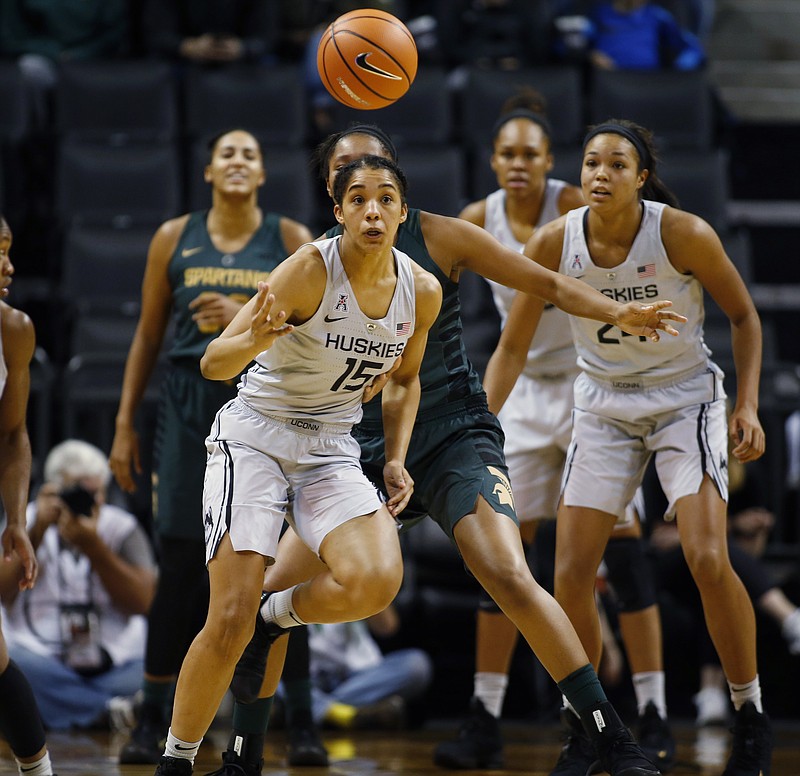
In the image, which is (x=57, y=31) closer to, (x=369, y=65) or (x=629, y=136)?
(x=369, y=65)

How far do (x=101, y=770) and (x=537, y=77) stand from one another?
18.4 ft

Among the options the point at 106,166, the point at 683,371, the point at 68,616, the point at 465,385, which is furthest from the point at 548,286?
the point at 106,166

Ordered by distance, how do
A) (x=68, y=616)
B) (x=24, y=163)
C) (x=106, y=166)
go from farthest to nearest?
(x=24, y=163) → (x=106, y=166) → (x=68, y=616)

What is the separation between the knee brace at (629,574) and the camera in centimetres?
471

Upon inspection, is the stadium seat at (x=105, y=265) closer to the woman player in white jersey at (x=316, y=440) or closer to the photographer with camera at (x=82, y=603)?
the photographer with camera at (x=82, y=603)

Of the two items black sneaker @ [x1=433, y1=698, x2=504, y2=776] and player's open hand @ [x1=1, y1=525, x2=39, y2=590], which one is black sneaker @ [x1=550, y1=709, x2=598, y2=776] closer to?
black sneaker @ [x1=433, y1=698, x2=504, y2=776]

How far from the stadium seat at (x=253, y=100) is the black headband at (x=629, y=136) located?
449 cm

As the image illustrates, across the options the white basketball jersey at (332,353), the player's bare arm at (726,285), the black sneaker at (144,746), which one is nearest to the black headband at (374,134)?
the white basketball jersey at (332,353)

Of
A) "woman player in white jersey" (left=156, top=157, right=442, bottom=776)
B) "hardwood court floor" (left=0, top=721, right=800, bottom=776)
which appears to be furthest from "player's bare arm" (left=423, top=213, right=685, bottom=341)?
"hardwood court floor" (left=0, top=721, right=800, bottom=776)

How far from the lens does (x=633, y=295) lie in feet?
13.9

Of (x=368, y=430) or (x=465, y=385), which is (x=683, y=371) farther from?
(x=368, y=430)

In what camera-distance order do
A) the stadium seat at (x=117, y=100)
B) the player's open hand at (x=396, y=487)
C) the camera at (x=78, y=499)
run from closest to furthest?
the player's open hand at (x=396, y=487) < the camera at (x=78, y=499) < the stadium seat at (x=117, y=100)

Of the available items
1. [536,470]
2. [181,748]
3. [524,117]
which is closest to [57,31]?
[524,117]

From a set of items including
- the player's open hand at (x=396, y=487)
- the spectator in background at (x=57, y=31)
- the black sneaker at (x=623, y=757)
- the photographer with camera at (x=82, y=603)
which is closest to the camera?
the black sneaker at (x=623, y=757)
